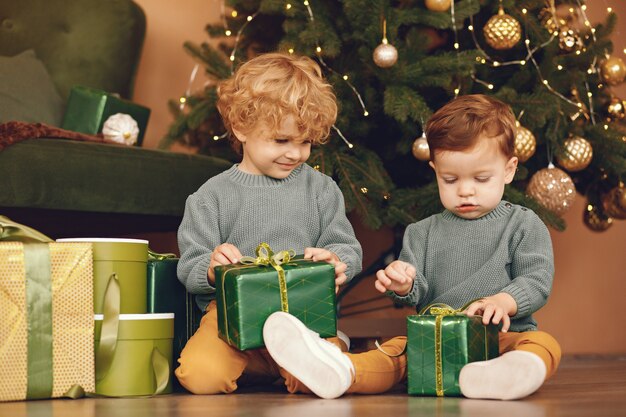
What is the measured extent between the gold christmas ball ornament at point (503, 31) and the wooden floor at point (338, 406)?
1053mm

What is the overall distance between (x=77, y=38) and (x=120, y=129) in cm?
52

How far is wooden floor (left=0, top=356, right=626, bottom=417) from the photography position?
1.23 m

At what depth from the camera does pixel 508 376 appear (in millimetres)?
1363

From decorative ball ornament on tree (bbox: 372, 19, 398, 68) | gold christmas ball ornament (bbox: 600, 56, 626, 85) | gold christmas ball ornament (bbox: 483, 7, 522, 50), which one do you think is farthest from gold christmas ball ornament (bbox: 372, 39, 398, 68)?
gold christmas ball ornament (bbox: 600, 56, 626, 85)

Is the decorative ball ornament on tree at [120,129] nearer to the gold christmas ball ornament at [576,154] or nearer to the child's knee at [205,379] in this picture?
the child's knee at [205,379]

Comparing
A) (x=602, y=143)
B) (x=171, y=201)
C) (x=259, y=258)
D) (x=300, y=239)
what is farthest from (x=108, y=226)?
(x=602, y=143)

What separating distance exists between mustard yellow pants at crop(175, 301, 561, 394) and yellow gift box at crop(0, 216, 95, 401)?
189 mm

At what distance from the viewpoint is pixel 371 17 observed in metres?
2.29

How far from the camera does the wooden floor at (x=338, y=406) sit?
1.23 metres

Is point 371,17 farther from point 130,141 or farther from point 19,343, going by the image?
point 19,343

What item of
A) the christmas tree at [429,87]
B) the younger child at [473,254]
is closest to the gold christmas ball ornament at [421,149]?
the christmas tree at [429,87]

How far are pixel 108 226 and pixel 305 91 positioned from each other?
0.88 metres

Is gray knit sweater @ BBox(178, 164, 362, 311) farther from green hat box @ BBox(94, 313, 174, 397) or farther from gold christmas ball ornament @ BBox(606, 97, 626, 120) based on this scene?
gold christmas ball ornament @ BBox(606, 97, 626, 120)

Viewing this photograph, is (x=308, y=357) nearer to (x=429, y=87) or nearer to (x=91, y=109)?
(x=429, y=87)
